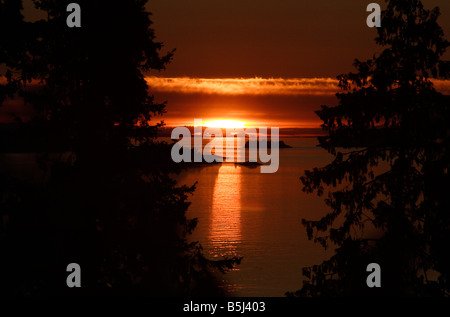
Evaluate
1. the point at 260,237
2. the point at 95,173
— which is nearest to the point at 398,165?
the point at 95,173

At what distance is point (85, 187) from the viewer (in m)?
16.7

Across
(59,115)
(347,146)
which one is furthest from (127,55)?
(347,146)

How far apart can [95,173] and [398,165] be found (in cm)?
892

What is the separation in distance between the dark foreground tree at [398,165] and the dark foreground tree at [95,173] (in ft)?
17.3

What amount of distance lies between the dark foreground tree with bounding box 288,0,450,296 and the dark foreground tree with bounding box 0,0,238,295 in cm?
528

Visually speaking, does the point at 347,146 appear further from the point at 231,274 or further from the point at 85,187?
the point at 231,274

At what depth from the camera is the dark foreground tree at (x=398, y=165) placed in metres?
15.9

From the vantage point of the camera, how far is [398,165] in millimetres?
15961

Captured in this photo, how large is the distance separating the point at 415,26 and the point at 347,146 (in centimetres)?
417

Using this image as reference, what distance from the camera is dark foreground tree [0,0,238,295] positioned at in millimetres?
16469

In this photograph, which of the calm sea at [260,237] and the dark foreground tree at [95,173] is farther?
the calm sea at [260,237]

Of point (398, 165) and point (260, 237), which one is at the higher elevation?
point (260, 237)

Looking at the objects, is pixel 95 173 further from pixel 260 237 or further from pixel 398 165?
pixel 260 237
